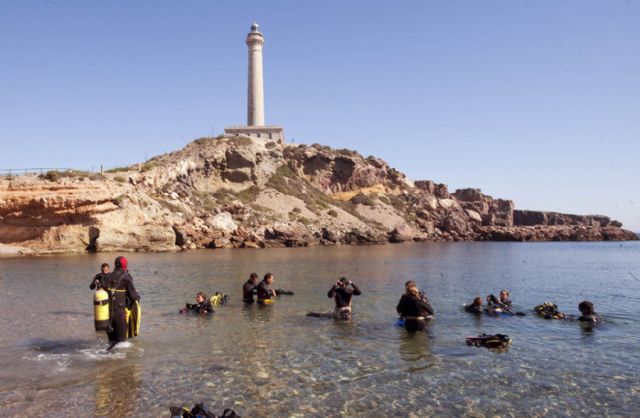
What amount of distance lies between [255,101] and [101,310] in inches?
3477

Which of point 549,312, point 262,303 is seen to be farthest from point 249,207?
point 549,312

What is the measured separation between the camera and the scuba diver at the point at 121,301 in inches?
384

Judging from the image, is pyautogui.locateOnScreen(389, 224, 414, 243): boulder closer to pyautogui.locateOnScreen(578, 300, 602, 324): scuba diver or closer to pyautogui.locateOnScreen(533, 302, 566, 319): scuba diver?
pyautogui.locateOnScreen(533, 302, 566, 319): scuba diver

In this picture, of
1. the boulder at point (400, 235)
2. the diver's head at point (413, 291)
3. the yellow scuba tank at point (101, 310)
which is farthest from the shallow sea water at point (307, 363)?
the boulder at point (400, 235)

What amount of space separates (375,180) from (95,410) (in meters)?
97.8

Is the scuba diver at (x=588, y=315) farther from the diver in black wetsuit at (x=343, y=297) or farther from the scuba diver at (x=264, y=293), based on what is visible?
the scuba diver at (x=264, y=293)

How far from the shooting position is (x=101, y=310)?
9.90 m

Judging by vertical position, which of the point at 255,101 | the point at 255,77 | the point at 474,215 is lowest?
the point at 474,215

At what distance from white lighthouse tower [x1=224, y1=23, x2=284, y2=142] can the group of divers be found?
258ft

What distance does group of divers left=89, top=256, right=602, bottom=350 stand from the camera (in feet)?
32.3

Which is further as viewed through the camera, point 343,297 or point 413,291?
point 343,297

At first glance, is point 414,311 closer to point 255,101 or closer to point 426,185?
point 255,101

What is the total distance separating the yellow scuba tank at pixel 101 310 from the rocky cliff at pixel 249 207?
40416 mm

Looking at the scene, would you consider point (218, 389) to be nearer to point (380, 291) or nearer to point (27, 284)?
point (380, 291)
